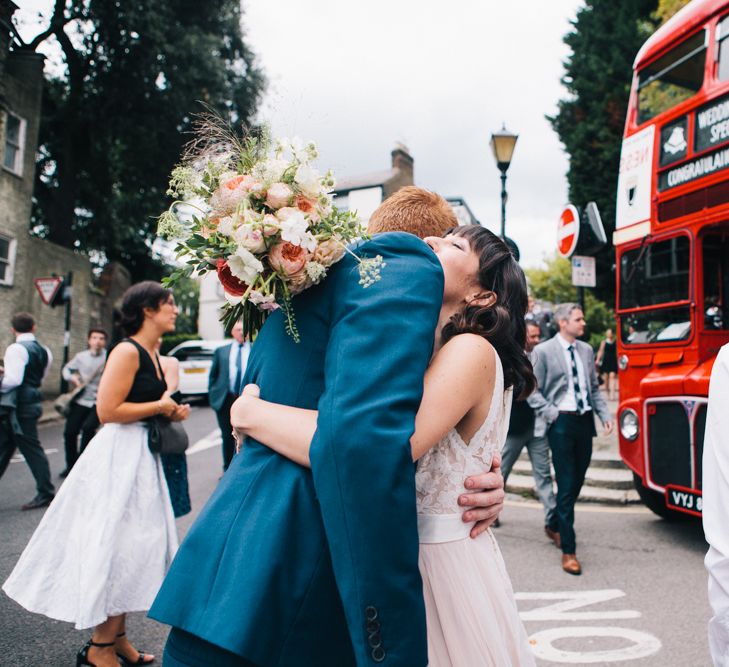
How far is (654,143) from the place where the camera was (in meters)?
6.58

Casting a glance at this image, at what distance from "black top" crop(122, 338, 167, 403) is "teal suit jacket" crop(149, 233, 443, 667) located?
7.22 feet

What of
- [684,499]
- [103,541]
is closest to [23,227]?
[103,541]

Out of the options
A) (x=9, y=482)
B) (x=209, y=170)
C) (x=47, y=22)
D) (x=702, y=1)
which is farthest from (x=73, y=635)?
(x=47, y=22)

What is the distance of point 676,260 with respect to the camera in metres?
6.05

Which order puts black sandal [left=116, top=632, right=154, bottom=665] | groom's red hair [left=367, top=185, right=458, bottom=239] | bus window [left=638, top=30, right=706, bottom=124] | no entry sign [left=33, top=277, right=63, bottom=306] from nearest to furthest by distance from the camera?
groom's red hair [left=367, top=185, right=458, bottom=239]
black sandal [left=116, top=632, right=154, bottom=665]
bus window [left=638, top=30, right=706, bottom=124]
no entry sign [left=33, top=277, right=63, bottom=306]

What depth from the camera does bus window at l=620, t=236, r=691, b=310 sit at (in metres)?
5.98

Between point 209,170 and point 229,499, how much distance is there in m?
0.84

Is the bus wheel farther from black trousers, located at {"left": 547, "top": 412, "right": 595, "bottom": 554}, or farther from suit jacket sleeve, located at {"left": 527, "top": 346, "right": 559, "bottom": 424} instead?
suit jacket sleeve, located at {"left": 527, "top": 346, "right": 559, "bottom": 424}

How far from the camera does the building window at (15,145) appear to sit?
1802cm

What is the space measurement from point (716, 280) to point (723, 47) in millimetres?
2132

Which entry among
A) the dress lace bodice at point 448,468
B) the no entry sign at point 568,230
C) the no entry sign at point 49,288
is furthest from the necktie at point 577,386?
the no entry sign at point 49,288

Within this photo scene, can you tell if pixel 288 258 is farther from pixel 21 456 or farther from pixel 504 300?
pixel 21 456

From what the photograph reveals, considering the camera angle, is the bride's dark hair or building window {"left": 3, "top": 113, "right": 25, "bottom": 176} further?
building window {"left": 3, "top": 113, "right": 25, "bottom": 176}

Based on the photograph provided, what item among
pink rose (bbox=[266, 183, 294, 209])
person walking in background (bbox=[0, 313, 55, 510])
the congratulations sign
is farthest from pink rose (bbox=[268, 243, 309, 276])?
person walking in background (bbox=[0, 313, 55, 510])
